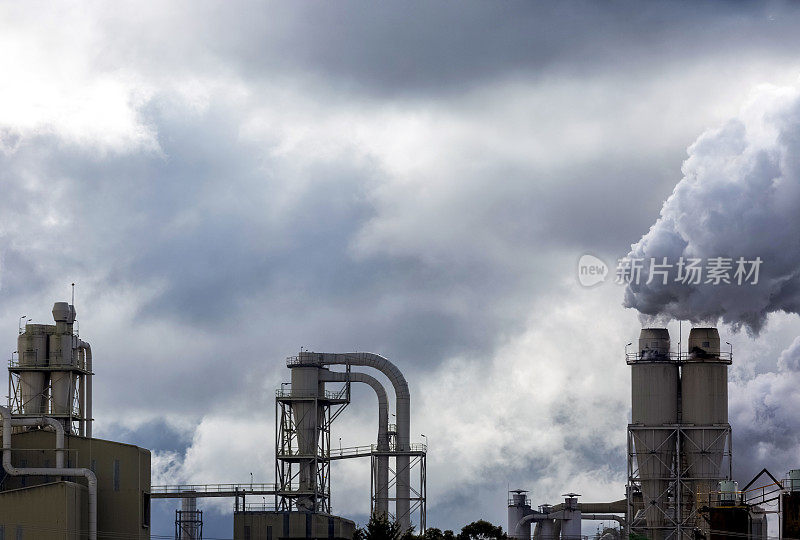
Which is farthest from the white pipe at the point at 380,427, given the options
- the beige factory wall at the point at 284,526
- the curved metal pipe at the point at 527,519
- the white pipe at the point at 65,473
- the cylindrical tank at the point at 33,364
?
the white pipe at the point at 65,473

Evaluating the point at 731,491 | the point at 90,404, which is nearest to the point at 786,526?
the point at 731,491

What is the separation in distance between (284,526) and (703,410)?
25570mm

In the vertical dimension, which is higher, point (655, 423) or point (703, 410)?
point (703, 410)

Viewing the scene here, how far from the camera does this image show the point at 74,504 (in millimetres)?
94250

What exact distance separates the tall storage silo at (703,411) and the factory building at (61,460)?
3154cm

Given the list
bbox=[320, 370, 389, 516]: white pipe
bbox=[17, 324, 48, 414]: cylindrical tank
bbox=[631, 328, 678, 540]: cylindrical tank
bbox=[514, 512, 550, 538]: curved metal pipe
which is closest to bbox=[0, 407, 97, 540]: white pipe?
bbox=[17, 324, 48, 414]: cylindrical tank

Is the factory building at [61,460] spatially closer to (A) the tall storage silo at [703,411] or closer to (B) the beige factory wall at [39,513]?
(B) the beige factory wall at [39,513]

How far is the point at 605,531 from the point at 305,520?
1961cm

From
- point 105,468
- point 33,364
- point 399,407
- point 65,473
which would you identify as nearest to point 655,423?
point 399,407

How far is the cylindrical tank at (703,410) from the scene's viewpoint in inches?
4259

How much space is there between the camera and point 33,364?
109062mm

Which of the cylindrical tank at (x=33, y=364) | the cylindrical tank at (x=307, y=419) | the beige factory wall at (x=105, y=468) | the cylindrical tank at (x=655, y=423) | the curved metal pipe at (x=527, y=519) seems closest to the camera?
the beige factory wall at (x=105, y=468)

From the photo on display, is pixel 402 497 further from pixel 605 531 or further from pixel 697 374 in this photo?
pixel 697 374

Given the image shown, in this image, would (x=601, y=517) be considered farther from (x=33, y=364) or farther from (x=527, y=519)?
(x=33, y=364)
